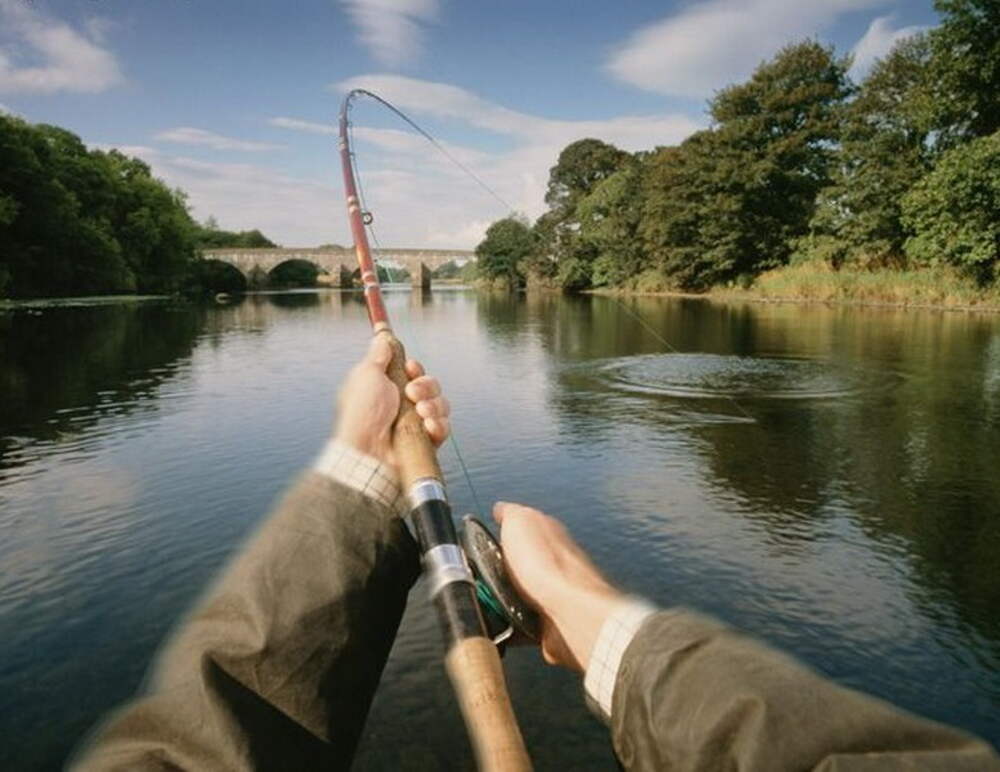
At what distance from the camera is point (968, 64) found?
31.0 m

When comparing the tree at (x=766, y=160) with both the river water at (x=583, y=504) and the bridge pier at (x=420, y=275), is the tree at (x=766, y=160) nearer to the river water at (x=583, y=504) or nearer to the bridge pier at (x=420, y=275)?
the river water at (x=583, y=504)

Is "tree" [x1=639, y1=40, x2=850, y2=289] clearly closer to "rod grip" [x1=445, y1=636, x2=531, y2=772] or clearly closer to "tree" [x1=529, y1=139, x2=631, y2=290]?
"tree" [x1=529, y1=139, x2=631, y2=290]

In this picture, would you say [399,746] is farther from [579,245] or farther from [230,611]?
[579,245]

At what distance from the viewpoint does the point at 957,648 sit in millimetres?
5117

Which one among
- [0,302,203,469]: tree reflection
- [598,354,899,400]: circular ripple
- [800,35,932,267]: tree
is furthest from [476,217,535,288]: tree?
[598,354,899,400]: circular ripple

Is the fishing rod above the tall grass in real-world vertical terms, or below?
below

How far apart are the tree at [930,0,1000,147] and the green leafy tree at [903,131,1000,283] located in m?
2.82

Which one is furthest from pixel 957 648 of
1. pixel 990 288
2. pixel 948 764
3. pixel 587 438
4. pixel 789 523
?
pixel 990 288

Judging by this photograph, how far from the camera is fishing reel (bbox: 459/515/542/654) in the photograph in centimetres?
207

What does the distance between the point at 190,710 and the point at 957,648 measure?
564 centimetres

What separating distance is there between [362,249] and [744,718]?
2628 mm

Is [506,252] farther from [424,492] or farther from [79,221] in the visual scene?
[424,492]

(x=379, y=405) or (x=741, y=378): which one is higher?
(x=379, y=405)

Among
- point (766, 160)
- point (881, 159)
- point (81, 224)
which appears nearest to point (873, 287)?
point (881, 159)
